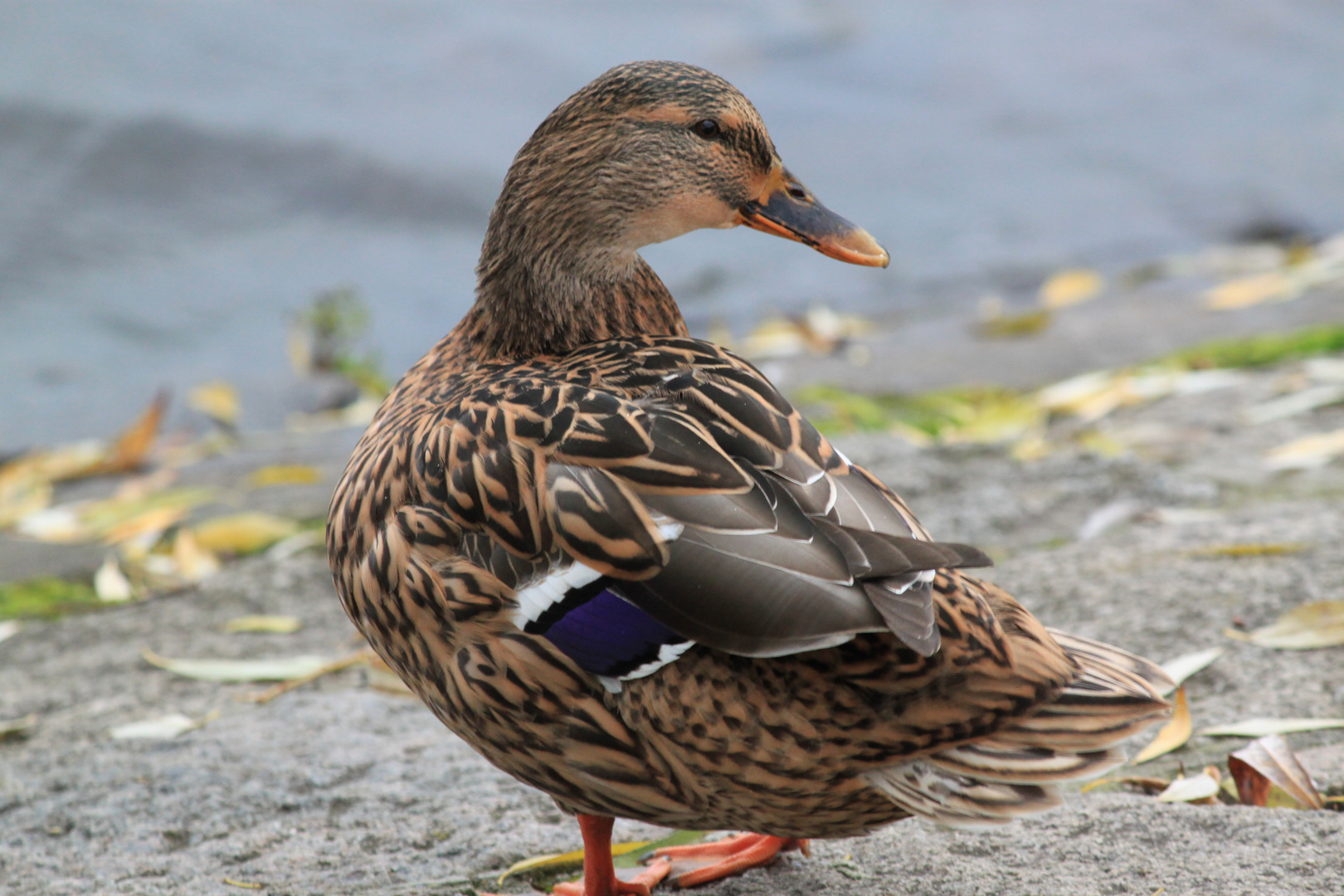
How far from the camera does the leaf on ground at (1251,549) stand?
119 inches

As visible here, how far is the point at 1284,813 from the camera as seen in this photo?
2084 mm

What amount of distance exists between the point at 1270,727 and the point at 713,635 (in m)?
1.25

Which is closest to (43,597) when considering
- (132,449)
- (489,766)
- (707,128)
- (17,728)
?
(17,728)

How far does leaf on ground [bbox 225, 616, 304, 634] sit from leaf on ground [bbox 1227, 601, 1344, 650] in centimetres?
221

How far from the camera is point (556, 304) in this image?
2.44 metres

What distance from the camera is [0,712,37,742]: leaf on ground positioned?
9.48ft

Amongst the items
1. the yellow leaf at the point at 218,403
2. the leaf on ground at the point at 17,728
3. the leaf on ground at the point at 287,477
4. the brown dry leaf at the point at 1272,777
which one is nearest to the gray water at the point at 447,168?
the yellow leaf at the point at 218,403

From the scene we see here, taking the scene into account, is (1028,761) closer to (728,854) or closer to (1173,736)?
(728,854)

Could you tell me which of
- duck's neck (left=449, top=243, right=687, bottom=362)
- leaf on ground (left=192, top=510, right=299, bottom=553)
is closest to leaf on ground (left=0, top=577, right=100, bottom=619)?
leaf on ground (left=192, top=510, right=299, bottom=553)

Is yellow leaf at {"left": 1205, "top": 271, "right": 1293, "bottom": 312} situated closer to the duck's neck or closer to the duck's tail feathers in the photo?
the duck's neck

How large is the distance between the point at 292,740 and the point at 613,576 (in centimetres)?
120

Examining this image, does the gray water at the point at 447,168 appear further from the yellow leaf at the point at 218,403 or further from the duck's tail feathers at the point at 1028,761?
the duck's tail feathers at the point at 1028,761

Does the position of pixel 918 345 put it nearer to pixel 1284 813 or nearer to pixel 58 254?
pixel 1284 813

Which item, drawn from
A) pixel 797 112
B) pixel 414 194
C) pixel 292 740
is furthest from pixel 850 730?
pixel 797 112
